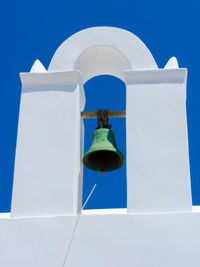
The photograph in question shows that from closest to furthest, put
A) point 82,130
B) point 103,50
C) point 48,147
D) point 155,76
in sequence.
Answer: point 48,147 < point 155,76 < point 82,130 < point 103,50

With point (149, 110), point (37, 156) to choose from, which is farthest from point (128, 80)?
point (37, 156)

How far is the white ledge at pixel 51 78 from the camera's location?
5.30 m

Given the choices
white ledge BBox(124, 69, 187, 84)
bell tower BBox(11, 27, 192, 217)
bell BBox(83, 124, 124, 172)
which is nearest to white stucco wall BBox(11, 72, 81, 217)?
bell tower BBox(11, 27, 192, 217)

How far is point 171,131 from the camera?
496cm

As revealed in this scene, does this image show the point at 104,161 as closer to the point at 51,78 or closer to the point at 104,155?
the point at 104,155

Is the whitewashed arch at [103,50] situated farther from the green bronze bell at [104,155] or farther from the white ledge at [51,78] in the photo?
the green bronze bell at [104,155]

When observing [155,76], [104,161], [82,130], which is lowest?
[104,161]

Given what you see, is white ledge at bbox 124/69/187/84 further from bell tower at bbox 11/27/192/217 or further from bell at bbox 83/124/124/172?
bell at bbox 83/124/124/172

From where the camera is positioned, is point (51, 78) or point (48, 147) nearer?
point (48, 147)

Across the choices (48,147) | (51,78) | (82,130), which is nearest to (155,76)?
(82,130)

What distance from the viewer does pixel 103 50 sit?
18.4 ft

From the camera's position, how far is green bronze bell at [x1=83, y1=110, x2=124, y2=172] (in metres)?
5.13

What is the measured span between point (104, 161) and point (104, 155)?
0.21ft

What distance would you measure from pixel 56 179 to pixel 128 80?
1293 mm
